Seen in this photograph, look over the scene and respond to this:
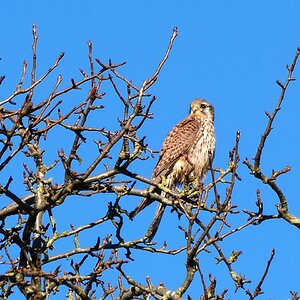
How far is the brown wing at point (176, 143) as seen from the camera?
32.0 feet

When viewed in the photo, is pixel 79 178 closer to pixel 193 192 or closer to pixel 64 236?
pixel 64 236

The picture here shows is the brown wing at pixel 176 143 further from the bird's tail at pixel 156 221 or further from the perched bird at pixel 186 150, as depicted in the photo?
the bird's tail at pixel 156 221

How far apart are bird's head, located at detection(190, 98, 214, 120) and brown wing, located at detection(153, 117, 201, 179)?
0.87 feet

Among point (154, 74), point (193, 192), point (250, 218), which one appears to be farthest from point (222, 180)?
point (154, 74)

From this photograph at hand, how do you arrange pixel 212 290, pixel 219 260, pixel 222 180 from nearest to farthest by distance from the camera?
pixel 212 290 → pixel 219 260 → pixel 222 180

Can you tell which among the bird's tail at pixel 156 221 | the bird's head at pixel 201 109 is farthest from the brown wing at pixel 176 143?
the bird's tail at pixel 156 221

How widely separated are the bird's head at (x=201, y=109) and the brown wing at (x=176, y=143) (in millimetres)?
266

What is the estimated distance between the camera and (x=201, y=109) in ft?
36.2

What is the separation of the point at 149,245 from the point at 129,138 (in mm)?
861

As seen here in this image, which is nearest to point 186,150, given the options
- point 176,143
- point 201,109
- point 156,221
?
point 176,143

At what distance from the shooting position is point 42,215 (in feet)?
18.3

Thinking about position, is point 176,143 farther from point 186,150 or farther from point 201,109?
point 201,109

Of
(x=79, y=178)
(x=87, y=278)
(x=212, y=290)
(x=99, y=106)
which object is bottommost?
(x=212, y=290)

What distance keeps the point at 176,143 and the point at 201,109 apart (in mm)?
1140
